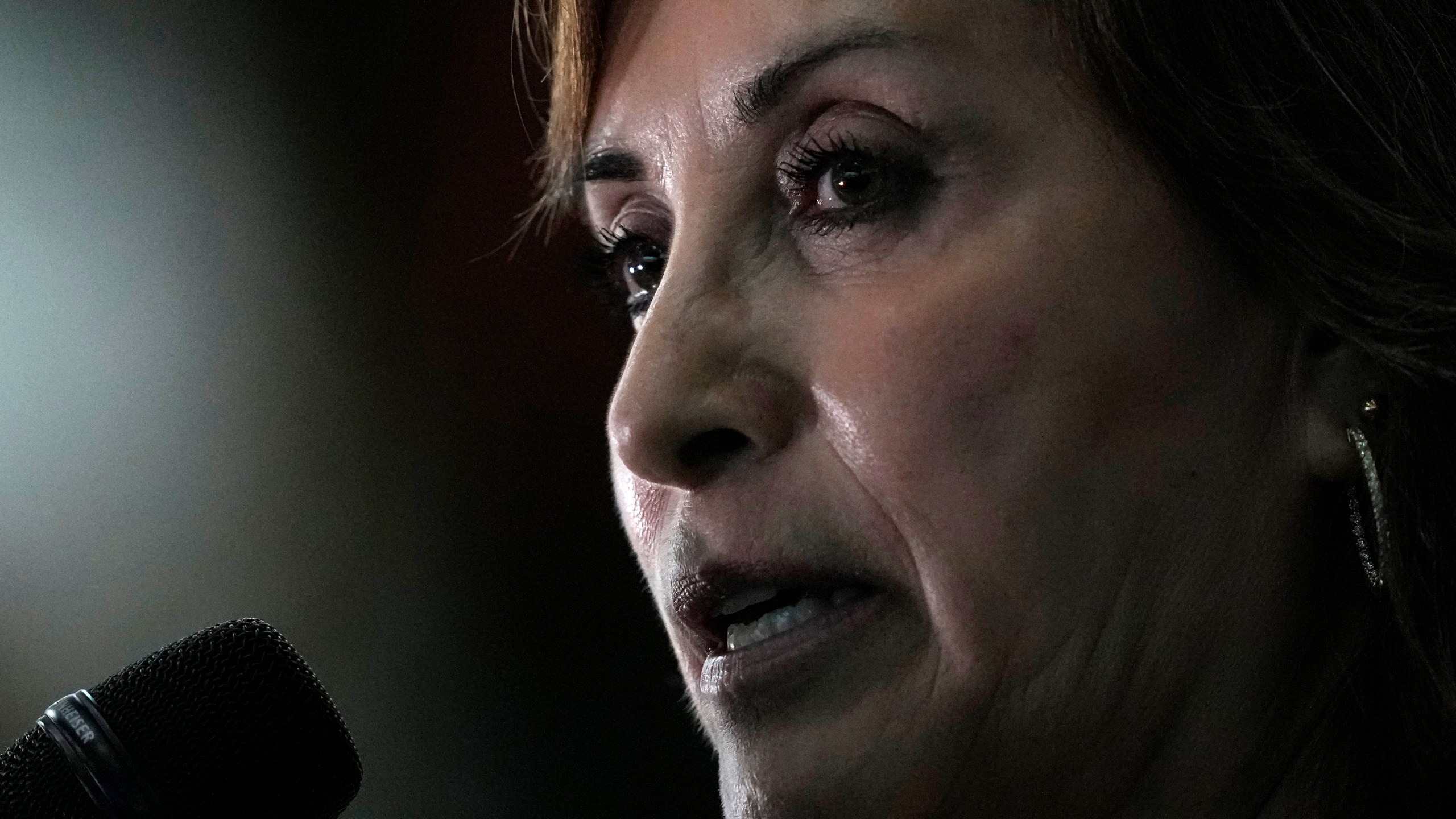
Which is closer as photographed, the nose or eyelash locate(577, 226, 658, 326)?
the nose

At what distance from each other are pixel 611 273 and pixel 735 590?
52 cm

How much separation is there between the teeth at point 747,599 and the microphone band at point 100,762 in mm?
383

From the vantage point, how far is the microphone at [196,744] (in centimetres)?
72

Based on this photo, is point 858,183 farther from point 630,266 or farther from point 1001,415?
point 630,266

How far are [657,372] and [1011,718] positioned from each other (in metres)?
0.33

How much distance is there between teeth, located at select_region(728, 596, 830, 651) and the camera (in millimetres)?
877

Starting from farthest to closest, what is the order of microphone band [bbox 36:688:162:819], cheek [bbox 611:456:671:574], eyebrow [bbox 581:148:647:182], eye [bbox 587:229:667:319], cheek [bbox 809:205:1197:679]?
eye [bbox 587:229:667:319]
eyebrow [bbox 581:148:647:182]
cheek [bbox 611:456:671:574]
cheek [bbox 809:205:1197:679]
microphone band [bbox 36:688:162:819]

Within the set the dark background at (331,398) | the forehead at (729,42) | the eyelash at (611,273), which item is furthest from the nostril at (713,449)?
the dark background at (331,398)

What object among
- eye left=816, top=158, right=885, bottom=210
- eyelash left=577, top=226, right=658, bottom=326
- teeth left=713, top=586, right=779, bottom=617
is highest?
eyelash left=577, top=226, right=658, bottom=326

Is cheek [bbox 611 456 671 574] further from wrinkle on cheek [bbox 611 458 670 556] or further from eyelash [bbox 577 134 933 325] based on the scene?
eyelash [bbox 577 134 933 325]

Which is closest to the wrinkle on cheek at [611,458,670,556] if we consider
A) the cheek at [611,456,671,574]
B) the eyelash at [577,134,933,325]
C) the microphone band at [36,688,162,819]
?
the cheek at [611,456,671,574]

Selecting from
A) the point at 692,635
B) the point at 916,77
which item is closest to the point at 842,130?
the point at 916,77

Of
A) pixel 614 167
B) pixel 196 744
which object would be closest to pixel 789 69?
pixel 614 167

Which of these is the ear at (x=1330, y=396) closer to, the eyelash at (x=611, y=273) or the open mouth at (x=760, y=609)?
the open mouth at (x=760, y=609)
